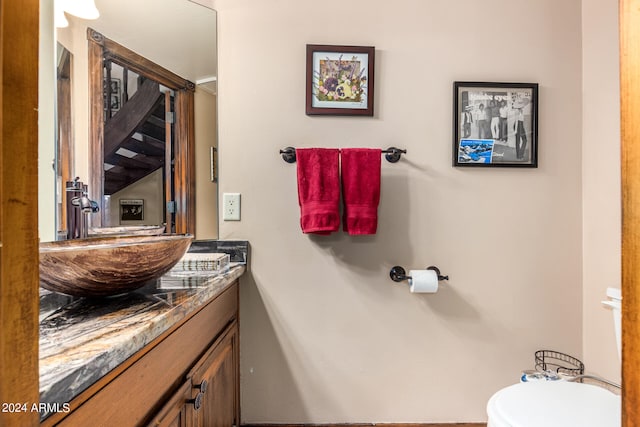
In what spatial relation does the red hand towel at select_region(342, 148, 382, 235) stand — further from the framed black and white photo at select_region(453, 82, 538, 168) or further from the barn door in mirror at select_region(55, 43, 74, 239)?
the barn door in mirror at select_region(55, 43, 74, 239)

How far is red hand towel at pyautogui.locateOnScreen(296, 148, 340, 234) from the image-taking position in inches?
52.8

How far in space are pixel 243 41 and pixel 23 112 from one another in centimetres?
135

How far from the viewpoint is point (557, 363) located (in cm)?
151

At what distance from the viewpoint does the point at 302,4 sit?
1.49 meters

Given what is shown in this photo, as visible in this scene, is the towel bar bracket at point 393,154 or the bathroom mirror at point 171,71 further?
the towel bar bracket at point 393,154

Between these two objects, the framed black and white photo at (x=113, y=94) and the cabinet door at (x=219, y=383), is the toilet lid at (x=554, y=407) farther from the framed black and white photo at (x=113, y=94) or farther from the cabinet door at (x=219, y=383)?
the framed black and white photo at (x=113, y=94)

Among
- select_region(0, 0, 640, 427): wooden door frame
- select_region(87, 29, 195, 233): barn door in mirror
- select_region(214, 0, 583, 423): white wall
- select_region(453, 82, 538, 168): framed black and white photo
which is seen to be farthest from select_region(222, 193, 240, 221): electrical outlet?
select_region(0, 0, 640, 427): wooden door frame

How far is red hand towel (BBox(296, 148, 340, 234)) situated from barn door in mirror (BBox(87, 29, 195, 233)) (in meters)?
0.52

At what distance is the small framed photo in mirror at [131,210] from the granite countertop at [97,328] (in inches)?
16.3

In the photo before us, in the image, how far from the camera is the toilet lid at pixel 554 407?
35.3 inches

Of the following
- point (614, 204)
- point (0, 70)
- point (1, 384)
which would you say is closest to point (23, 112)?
point (0, 70)

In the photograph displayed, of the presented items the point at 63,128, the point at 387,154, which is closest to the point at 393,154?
the point at 387,154

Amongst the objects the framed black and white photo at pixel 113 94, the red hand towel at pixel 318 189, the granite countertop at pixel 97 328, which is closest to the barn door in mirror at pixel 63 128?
the framed black and white photo at pixel 113 94

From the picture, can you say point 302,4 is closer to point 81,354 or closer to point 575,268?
point 81,354
